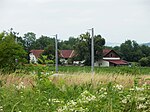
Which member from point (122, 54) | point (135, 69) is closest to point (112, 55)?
point (122, 54)

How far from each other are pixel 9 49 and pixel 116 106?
1633 cm

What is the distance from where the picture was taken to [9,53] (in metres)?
18.8

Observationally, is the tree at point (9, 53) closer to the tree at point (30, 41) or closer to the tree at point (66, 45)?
the tree at point (30, 41)

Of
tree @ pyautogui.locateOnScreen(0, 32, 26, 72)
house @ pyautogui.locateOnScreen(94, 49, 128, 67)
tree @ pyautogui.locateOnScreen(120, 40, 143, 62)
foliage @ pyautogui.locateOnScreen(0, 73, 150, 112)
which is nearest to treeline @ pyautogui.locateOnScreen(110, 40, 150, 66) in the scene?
tree @ pyautogui.locateOnScreen(120, 40, 143, 62)

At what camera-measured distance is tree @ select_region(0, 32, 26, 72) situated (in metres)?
17.8

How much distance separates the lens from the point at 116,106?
300 cm

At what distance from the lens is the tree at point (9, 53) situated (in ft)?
58.3

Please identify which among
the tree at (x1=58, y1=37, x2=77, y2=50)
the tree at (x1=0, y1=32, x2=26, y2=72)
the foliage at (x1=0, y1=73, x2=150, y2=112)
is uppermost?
the tree at (x1=58, y1=37, x2=77, y2=50)

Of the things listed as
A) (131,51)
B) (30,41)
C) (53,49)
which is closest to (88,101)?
(53,49)

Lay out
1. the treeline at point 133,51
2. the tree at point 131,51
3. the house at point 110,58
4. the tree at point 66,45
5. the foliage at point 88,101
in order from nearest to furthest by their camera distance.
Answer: the foliage at point 88,101, the treeline at point 133,51, the tree at point 131,51, the house at point 110,58, the tree at point 66,45

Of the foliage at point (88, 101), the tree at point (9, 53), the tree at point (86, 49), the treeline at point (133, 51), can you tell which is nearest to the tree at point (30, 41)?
the tree at point (86, 49)

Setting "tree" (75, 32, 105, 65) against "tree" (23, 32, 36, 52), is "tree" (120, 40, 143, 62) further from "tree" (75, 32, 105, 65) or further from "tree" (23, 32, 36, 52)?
"tree" (23, 32, 36, 52)

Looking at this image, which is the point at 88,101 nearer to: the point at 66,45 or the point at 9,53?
the point at 9,53

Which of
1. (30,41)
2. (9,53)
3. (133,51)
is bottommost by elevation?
(9,53)
